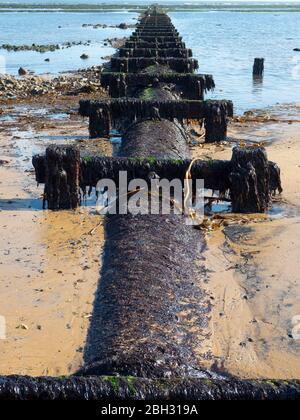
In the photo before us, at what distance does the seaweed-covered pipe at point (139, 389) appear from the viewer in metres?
3.07

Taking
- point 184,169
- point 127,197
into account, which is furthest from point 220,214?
point 127,197

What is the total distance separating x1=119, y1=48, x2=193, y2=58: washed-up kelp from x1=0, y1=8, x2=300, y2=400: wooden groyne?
23.8ft

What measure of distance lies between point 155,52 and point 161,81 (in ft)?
17.3

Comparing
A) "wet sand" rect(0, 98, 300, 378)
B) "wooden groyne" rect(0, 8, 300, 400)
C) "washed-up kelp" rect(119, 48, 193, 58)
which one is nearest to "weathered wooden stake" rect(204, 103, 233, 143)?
"wooden groyne" rect(0, 8, 300, 400)

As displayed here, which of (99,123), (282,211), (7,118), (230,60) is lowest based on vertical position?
(230,60)

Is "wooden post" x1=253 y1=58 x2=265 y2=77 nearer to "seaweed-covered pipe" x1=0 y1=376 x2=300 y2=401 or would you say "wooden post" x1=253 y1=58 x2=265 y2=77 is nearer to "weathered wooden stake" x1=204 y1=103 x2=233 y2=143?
"weathered wooden stake" x1=204 y1=103 x2=233 y2=143

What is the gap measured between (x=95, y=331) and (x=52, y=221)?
3.27 m

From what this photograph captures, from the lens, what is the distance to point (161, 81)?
13.6 m

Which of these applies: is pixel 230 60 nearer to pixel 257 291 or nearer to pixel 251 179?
pixel 251 179

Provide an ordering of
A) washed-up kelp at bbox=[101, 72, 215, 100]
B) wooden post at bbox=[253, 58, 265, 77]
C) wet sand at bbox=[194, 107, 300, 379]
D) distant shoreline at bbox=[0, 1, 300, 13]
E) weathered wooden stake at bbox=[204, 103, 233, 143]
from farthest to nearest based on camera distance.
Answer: distant shoreline at bbox=[0, 1, 300, 13], wooden post at bbox=[253, 58, 265, 77], washed-up kelp at bbox=[101, 72, 215, 100], weathered wooden stake at bbox=[204, 103, 233, 143], wet sand at bbox=[194, 107, 300, 379]

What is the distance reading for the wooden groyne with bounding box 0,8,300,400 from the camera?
313 centimetres

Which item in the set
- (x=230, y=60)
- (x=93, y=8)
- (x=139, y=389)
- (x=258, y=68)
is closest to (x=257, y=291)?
(x=139, y=389)

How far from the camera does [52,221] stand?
790 cm


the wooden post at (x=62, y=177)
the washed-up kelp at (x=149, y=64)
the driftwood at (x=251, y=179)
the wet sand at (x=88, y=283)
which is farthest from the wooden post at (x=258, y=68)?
the wooden post at (x=62, y=177)
